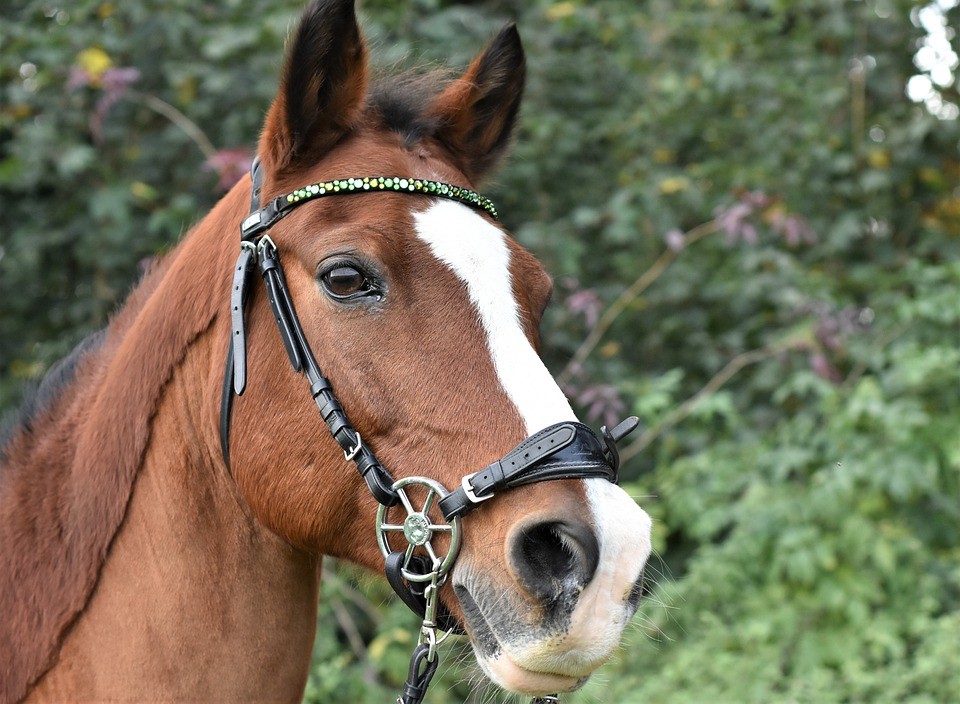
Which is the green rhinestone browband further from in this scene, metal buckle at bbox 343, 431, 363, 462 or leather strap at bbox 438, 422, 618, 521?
leather strap at bbox 438, 422, 618, 521

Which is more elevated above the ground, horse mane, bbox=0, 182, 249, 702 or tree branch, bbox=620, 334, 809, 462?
horse mane, bbox=0, 182, 249, 702

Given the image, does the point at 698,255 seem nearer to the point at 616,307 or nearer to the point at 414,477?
the point at 616,307

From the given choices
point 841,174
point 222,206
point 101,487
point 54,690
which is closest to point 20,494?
point 101,487

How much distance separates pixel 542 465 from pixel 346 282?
1.77 feet

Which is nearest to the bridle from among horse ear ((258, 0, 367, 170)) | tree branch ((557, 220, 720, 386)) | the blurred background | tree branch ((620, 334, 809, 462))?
horse ear ((258, 0, 367, 170))

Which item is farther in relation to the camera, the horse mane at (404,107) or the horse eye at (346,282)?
the horse mane at (404,107)

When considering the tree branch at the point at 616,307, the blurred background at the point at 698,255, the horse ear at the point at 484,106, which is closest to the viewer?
the horse ear at the point at 484,106

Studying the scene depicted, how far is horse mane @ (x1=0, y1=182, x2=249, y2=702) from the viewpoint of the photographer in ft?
6.53

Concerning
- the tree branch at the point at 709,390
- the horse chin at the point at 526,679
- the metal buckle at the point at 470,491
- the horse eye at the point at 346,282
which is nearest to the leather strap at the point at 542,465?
the metal buckle at the point at 470,491

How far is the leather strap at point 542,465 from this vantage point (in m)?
1.62

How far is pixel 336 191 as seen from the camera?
6.38 ft

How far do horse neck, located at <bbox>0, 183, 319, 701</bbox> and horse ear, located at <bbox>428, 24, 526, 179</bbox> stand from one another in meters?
0.56

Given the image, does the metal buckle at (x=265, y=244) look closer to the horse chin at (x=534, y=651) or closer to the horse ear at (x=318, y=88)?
the horse ear at (x=318, y=88)

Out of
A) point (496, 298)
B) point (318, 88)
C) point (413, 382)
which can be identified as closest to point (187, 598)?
point (413, 382)
